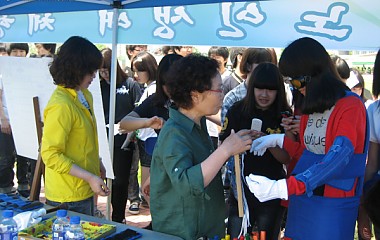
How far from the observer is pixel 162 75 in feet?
8.68

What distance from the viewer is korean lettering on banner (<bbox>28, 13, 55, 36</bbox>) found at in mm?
3871

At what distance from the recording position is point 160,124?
8.64 feet

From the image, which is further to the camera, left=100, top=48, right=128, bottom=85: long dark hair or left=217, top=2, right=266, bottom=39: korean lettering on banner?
left=100, top=48, right=128, bottom=85: long dark hair

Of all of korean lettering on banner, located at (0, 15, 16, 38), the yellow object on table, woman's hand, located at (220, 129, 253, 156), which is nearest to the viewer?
woman's hand, located at (220, 129, 253, 156)

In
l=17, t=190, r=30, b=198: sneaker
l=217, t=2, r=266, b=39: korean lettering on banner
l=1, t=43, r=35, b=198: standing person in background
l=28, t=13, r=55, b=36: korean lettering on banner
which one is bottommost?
l=17, t=190, r=30, b=198: sneaker

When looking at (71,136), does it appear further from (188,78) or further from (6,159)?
(6,159)

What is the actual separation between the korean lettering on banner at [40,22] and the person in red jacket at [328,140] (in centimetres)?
255

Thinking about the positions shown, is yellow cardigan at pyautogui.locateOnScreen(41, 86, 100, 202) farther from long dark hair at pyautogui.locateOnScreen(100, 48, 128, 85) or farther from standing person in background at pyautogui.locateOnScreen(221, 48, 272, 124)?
long dark hair at pyautogui.locateOnScreen(100, 48, 128, 85)

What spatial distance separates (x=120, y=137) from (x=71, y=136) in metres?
1.73

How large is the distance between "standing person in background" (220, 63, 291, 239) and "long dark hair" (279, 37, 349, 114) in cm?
66

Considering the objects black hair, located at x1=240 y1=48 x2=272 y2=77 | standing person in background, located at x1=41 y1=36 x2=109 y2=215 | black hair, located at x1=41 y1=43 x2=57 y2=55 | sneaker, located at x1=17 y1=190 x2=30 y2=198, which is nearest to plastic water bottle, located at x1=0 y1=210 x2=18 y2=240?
standing person in background, located at x1=41 y1=36 x2=109 y2=215

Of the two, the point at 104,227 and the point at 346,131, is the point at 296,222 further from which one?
the point at 104,227

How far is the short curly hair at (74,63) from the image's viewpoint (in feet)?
7.31

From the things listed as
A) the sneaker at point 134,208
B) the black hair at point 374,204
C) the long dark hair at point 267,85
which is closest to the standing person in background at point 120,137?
the sneaker at point 134,208
